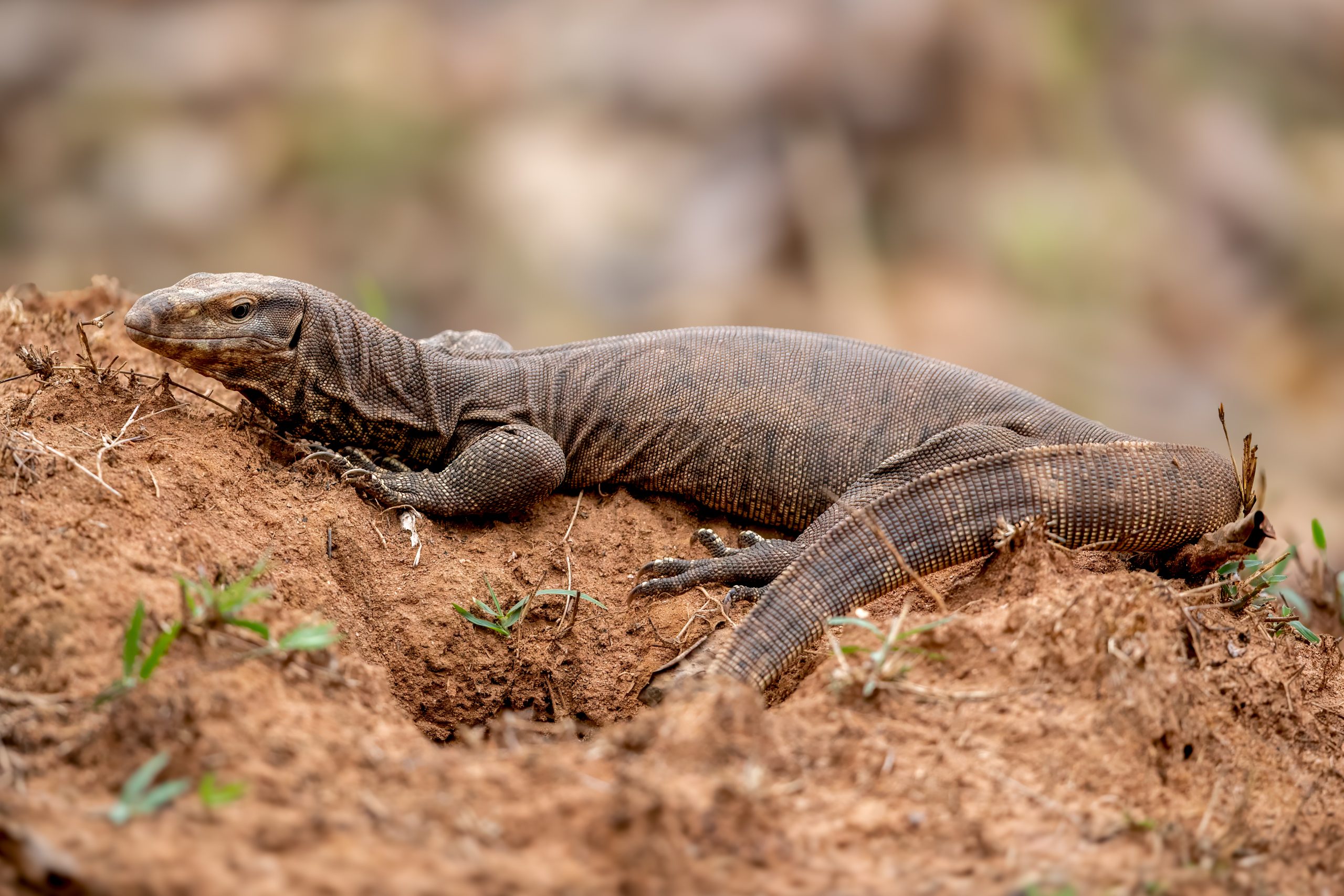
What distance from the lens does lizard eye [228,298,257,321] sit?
250 inches

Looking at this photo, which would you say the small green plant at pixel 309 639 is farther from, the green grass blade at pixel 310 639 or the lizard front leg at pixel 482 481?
the lizard front leg at pixel 482 481

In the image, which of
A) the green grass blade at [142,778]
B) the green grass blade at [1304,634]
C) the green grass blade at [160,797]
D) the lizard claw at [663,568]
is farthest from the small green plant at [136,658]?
the green grass blade at [1304,634]

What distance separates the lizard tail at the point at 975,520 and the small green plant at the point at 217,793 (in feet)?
7.16

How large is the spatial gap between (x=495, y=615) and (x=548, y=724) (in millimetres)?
628

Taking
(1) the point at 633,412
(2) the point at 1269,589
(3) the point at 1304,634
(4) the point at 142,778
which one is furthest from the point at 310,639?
(2) the point at 1269,589

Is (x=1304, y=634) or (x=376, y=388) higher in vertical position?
(x=376, y=388)

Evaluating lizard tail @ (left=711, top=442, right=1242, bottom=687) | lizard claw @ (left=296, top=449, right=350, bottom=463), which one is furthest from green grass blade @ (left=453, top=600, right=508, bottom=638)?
lizard tail @ (left=711, top=442, right=1242, bottom=687)

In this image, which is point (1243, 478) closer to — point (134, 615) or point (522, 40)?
point (134, 615)

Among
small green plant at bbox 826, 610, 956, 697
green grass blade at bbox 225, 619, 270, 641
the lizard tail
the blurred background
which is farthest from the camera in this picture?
the blurred background

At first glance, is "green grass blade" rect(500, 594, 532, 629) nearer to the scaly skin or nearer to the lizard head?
the scaly skin

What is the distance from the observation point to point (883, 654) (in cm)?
443

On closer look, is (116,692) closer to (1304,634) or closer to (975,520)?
(975,520)

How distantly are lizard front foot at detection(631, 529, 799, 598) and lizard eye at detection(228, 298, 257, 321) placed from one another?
269cm

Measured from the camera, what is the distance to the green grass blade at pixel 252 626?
3996 mm
